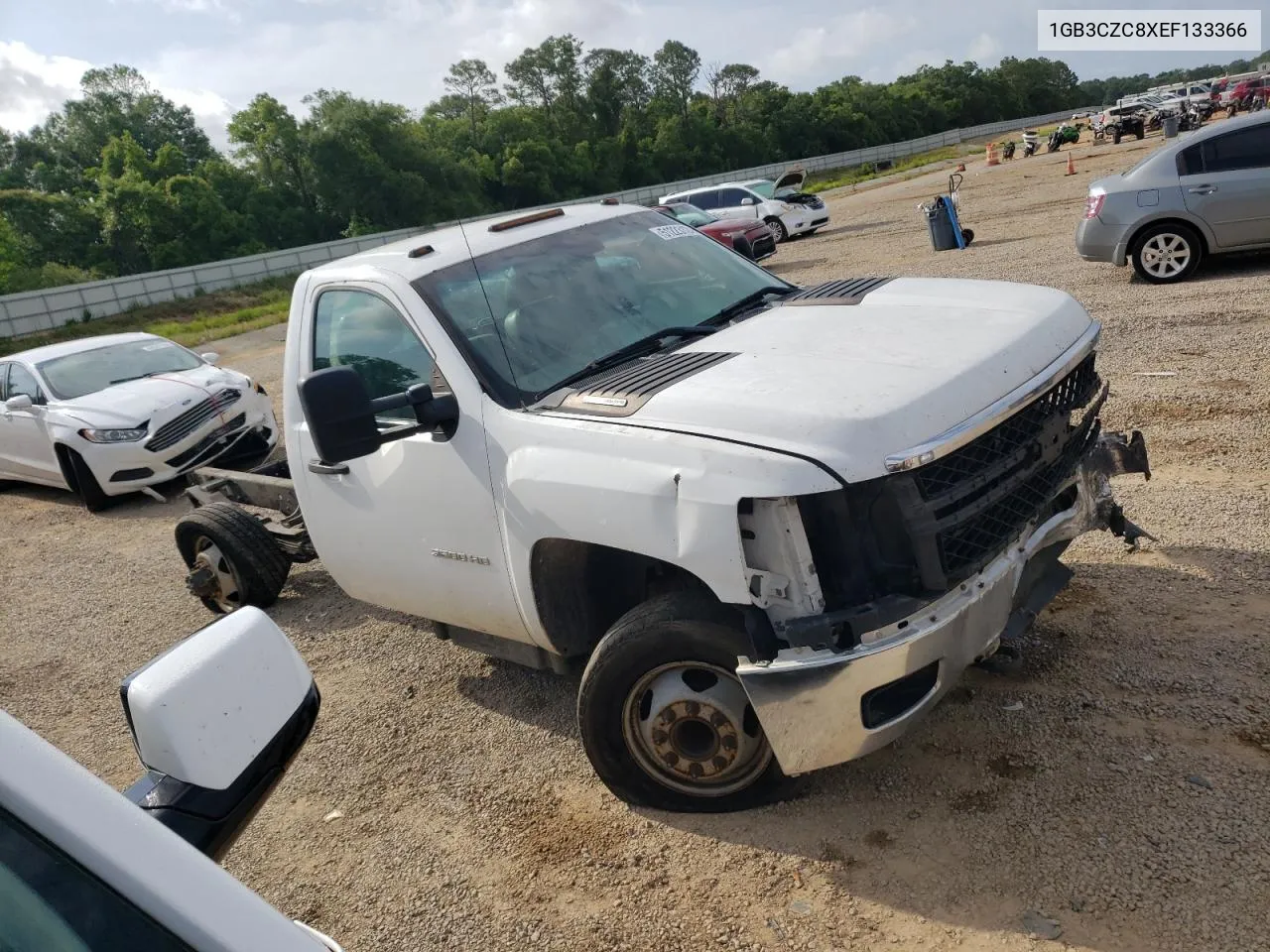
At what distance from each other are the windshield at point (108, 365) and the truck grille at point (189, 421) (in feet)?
3.52

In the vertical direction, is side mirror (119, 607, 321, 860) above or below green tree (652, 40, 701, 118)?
below

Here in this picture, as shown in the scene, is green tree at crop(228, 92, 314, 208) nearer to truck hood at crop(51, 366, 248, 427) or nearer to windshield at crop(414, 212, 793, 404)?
truck hood at crop(51, 366, 248, 427)

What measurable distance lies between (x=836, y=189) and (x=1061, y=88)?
259 feet

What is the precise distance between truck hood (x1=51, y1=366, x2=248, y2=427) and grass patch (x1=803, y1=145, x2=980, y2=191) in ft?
139

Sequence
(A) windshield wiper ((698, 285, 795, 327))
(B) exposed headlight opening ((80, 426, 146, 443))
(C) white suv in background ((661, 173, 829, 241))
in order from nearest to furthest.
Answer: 1. (A) windshield wiper ((698, 285, 795, 327))
2. (B) exposed headlight opening ((80, 426, 146, 443))
3. (C) white suv in background ((661, 173, 829, 241))

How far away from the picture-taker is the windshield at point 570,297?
370cm

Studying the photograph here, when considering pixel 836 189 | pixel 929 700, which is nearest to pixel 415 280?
pixel 929 700

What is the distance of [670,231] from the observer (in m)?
4.64

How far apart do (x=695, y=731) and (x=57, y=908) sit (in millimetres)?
2389

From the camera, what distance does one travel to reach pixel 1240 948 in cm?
248

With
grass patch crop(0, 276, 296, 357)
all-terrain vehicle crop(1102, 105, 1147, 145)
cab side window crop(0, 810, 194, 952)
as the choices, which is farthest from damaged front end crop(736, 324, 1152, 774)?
all-terrain vehicle crop(1102, 105, 1147, 145)

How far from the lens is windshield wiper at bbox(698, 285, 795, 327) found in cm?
411

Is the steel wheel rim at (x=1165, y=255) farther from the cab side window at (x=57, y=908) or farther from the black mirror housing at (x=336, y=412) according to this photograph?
the cab side window at (x=57, y=908)

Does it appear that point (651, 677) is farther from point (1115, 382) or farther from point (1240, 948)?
point (1115, 382)
